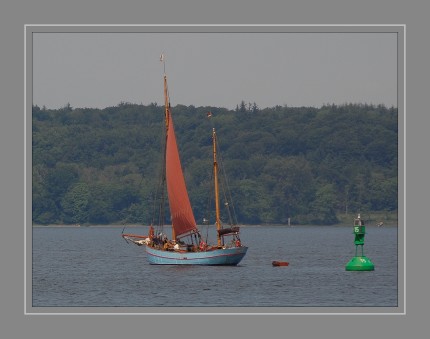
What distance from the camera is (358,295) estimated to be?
185 feet

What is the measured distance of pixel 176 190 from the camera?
73.8 m

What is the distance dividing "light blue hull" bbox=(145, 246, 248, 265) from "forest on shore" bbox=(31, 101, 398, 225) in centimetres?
1439

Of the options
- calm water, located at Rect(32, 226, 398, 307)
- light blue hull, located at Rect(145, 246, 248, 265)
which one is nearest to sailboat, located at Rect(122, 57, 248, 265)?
light blue hull, located at Rect(145, 246, 248, 265)

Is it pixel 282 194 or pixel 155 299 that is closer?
pixel 155 299

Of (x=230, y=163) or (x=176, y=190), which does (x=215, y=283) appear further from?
(x=230, y=163)

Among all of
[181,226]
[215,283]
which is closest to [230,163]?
[181,226]

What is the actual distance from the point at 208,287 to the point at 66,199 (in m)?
66.1

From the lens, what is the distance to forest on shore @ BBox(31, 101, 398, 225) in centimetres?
10844

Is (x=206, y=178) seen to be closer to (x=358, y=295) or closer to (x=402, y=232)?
(x=358, y=295)

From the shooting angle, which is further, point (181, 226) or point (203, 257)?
point (181, 226)

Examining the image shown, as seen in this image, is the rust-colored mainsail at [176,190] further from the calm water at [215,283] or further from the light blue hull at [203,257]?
the calm water at [215,283]

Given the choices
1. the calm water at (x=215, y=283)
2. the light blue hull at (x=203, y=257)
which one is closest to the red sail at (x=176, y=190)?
the light blue hull at (x=203, y=257)

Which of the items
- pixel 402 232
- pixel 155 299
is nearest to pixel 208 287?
pixel 155 299

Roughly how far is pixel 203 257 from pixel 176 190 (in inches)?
163
